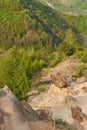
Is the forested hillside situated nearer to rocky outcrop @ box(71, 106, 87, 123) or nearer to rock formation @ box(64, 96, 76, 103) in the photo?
rock formation @ box(64, 96, 76, 103)

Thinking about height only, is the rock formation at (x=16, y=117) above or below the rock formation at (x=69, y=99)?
above

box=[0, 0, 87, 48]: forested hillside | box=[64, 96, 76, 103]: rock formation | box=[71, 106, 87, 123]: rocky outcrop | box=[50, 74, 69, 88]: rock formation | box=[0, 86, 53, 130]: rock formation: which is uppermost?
box=[0, 86, 53, 130]: rock formation

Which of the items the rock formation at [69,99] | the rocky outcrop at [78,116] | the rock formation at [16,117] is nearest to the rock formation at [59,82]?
the rock formation at [69,99]

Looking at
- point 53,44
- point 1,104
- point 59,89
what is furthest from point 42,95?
point 53,44

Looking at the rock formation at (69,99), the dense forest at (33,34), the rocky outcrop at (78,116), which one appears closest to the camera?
the rocky outcrop at (78,116)

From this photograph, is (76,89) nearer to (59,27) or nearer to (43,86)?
(43,86)

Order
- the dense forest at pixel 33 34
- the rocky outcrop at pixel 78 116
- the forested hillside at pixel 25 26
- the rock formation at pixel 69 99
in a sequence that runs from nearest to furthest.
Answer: the rocky outcrop at pixel 78 116
the rock formation at pixel 69 99
the dense forest at pixel 33 34
the forested hillside at pixel 25 26

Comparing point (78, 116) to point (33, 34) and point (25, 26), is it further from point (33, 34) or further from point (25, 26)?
point (25, 26)

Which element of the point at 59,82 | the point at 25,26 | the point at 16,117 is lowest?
the point at 25,26

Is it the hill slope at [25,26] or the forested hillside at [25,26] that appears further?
the hill slope at [25,26]

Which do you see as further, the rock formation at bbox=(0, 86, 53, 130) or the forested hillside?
the forested hillside

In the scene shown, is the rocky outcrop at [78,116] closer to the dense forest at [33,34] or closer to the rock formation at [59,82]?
the rock formation at [59,82]

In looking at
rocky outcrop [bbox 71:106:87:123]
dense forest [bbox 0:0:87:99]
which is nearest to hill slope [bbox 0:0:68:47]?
dense forest [bbox 0:0:87:99]

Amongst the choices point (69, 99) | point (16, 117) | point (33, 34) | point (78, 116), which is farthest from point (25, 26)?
point (16, 117)
